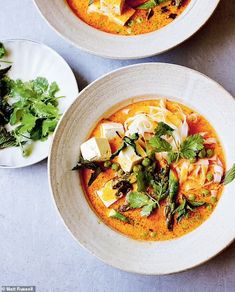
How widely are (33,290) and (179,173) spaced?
1.24 meters

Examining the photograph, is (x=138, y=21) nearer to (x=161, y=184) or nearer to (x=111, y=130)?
(x=111, y=130)

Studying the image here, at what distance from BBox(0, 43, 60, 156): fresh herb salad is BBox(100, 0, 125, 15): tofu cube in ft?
1.94

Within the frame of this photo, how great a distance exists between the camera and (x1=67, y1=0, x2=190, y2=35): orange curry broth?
3.56 m

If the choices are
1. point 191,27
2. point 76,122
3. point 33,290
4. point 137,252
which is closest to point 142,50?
point 191,27

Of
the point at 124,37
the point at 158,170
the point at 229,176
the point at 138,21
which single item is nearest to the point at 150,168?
the point at 158,170

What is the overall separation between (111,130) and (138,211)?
0.52 meters

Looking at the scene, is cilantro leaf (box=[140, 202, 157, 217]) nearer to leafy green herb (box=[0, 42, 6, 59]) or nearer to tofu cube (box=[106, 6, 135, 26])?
tofu cube (box=[106, 6, 135, 26])

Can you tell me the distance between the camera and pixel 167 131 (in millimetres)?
3322

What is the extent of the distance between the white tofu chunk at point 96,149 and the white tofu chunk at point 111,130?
0.04 m

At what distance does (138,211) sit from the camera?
3381mm

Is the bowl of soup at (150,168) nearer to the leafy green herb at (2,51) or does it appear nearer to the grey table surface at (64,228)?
the grey table surface at (64,228)

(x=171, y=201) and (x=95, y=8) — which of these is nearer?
(x=171, y=201)

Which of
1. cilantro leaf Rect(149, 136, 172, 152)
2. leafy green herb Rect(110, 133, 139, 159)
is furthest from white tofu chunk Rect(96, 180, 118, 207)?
cilantro leaf Rect(149, 136, 172, 152)

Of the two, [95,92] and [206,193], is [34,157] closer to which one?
[95,92]
